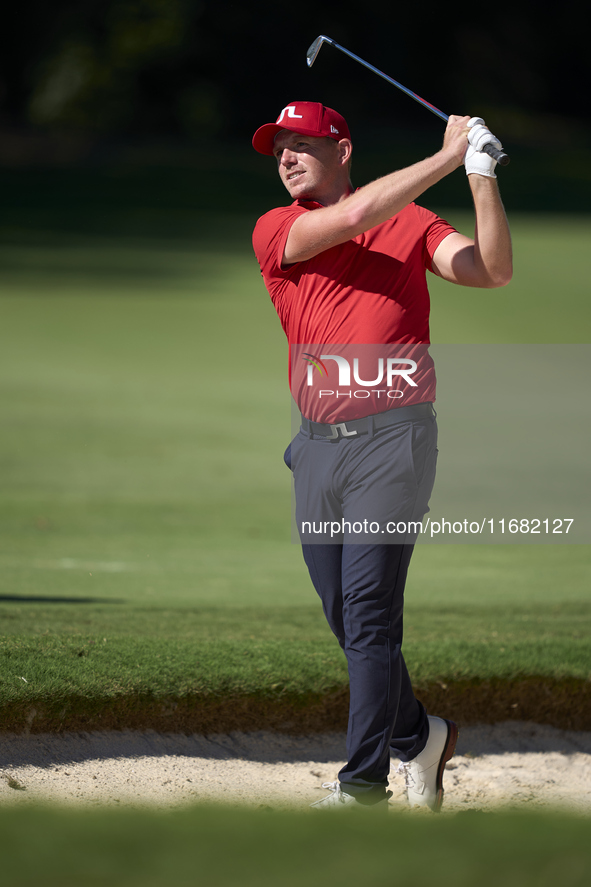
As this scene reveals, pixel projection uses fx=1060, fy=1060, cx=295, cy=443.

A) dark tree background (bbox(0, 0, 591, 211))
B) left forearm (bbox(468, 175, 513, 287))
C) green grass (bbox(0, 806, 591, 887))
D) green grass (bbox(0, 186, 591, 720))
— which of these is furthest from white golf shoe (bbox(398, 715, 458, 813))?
Answer: dark tree background (bbox(0, 0, 591, 211))

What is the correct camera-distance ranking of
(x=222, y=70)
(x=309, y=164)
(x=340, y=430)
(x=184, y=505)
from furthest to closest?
(x=222, y=70) → (x=184, y=505) → (x=309, y=164) → (x=340, y=430)

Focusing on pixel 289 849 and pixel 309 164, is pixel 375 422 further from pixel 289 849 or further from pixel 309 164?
pixel 289 849

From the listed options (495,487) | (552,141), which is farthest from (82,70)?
(495,487)

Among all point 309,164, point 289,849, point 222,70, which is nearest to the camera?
point 289,849

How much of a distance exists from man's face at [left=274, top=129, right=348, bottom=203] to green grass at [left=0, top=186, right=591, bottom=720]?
192cm

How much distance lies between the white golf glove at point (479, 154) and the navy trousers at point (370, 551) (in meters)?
0.73

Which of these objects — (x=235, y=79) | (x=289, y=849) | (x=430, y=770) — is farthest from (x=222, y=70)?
(x=289, y=849)

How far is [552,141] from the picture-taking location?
109 feet

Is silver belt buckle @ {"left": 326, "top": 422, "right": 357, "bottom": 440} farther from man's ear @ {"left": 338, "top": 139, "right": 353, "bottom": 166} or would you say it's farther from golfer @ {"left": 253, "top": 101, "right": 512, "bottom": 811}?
man's ear @ {"left": 338, "top": 139, "right": 353, "bottom": 166}

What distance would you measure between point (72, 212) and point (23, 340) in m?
9.23

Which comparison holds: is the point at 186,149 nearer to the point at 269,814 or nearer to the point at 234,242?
the point at 234,242

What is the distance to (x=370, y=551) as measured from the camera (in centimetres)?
305

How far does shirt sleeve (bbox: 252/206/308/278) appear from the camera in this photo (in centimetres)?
316

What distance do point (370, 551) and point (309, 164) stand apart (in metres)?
1.20
